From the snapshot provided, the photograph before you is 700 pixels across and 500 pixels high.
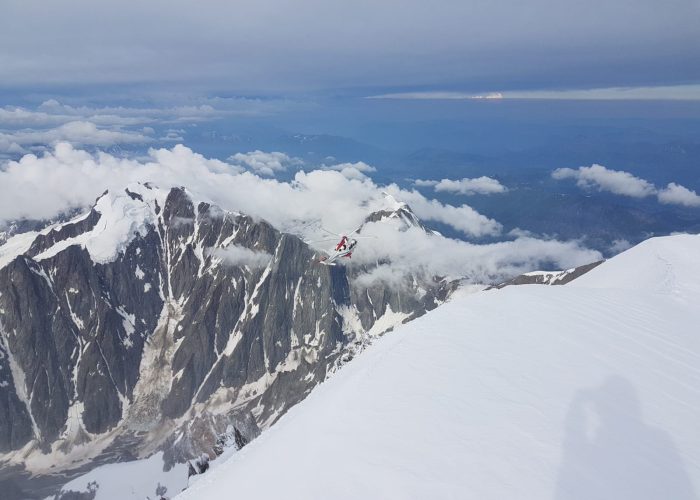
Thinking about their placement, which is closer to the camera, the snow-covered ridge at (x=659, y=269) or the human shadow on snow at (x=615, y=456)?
the human shadow on snow at (x=615, y=456)

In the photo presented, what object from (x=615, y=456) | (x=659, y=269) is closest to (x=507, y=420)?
(x=615, y=456)

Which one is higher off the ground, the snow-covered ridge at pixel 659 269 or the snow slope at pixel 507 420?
the snow slope at pixel 507 420

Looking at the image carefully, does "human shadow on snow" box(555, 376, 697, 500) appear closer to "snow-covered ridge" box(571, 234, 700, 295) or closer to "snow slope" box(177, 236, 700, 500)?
"snow slope" box(177, 236, 700, 500)

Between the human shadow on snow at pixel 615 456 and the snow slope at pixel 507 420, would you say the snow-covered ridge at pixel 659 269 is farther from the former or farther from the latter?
the human shadow on snow at pixel 615 456

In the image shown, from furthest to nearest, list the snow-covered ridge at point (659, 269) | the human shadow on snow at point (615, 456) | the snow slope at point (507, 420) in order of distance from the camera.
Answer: the snow-covered ridge at point (659, 269) → the snow slope at point (507, 420) → the human shadow on snow at point (615, 456)

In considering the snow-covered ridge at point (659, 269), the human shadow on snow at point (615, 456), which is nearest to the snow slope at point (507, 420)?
the human shadow on snow at point (615, 456)

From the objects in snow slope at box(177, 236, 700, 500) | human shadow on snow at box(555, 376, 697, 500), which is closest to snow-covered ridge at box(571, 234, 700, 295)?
snow slope at box(177, 236, 700, 500)

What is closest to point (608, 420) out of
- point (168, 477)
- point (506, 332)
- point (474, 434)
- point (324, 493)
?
point (474, 434)

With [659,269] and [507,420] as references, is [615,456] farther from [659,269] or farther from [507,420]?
[659,269]

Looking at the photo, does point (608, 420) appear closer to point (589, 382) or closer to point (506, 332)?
point (589, 382)
